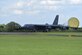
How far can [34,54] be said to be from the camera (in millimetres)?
25828

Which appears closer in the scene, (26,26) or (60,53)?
(60,53)

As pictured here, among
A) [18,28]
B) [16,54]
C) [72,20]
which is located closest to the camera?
[16,54]

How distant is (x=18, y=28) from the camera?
136125 mm

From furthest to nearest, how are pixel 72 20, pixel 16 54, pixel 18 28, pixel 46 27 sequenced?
pixel 46 27 < pixel 18 28 < pixel 72 20 < pixel 16 54

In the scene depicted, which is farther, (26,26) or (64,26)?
(64,26)

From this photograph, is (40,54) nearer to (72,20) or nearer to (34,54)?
(34,54)

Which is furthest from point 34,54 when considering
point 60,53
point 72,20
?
point 72,20

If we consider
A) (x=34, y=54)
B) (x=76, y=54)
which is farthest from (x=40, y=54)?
(x=76, y=54)

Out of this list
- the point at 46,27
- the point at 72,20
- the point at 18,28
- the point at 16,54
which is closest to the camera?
the point at 16,54

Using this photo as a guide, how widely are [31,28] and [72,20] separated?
29179 millimetres

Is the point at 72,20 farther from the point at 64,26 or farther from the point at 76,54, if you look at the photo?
the point at 76,54

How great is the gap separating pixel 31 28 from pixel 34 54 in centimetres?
11560

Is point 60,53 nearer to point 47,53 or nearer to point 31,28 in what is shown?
point 47,53

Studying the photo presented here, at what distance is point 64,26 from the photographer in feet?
506
